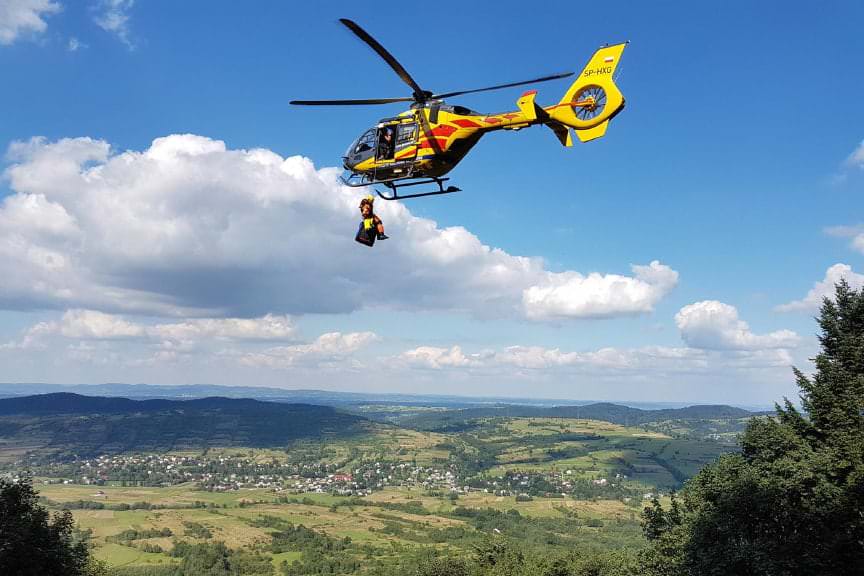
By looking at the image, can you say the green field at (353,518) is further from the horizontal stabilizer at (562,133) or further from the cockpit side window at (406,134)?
the horizontal stabilizer at (562,133)

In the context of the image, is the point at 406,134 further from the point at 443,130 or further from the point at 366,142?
the point at 366,142

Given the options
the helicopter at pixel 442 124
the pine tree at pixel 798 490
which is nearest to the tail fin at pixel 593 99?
the helicopter at pixel 442 124

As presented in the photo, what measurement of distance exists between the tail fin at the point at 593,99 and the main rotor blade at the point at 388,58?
215 inches

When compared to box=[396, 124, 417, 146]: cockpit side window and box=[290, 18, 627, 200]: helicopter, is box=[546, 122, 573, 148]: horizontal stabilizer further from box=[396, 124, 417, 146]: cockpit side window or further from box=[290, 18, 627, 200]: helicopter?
box=[396, 124, 417, 146]: cockpit side window

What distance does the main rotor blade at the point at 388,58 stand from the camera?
17.7 meters

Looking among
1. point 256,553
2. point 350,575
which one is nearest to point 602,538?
point 350,575

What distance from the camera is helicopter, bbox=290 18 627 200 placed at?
68.4 feet

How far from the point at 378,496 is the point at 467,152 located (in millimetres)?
181351

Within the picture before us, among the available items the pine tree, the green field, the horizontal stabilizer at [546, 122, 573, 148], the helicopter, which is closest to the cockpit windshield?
the helicopter

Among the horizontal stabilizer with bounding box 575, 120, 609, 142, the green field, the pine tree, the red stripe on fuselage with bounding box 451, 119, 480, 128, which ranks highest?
the red stripe on fuselage with bounding box 451, 119, 480, 128

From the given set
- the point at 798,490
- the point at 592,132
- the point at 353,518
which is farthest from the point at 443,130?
the point at 353,518

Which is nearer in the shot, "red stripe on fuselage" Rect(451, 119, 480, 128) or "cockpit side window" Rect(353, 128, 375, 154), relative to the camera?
"red stripe on fuselage" Rect(451, 119, 480, 128)

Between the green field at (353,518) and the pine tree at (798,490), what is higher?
the pine tree at (798,490)

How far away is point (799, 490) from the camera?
28.5 metres
